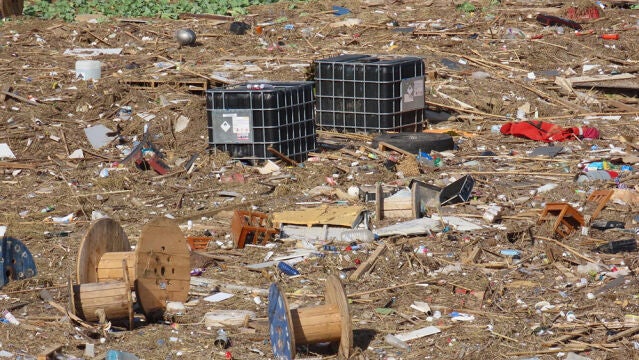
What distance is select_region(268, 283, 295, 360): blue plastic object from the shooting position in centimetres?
560

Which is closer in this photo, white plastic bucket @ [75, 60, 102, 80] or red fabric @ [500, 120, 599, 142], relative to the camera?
red fabric @ [500, 120, 599, 142]

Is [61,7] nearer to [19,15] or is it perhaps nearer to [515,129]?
[19,15]

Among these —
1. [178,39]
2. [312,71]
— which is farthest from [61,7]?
[312,71]

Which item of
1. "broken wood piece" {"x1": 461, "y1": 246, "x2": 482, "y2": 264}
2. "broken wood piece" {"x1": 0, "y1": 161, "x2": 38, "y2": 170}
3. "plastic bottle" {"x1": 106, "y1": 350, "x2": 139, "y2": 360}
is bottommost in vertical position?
"broken wood piece" {"x1": 0, "y1": 161, "x2": 38, "y2": 170}

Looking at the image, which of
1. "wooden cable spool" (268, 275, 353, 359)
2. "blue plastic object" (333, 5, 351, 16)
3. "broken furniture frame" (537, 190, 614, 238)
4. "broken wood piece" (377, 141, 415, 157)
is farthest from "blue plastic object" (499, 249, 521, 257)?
"blue plastic object" (333, 5, 351, 16)

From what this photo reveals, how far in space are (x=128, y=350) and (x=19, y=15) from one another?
44.4 feet

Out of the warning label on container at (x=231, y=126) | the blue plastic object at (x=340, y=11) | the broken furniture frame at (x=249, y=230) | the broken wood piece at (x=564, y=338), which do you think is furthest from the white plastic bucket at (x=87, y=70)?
the broken wood piece at (x=564, y=338)

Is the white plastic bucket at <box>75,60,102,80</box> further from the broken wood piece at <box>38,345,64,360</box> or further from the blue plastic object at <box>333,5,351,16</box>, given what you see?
the broken wood piece at <box>38,345,64,360</box>

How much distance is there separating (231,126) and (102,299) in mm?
4527

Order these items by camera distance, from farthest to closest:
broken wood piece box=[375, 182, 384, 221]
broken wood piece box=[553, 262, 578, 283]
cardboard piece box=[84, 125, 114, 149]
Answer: cardboard piece box=[84, 125, 114, 149], broken wood piece box=[375, 182, 384, 221], broken wood piece box=[553, 262, 578, 283]

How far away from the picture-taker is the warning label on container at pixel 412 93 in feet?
39.4

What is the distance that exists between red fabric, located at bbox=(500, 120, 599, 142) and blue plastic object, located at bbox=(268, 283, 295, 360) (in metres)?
6.49

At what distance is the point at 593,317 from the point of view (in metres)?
6.49

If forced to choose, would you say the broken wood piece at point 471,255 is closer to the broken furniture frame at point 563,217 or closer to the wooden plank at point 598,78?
the broken furniture frame at point 563,217
